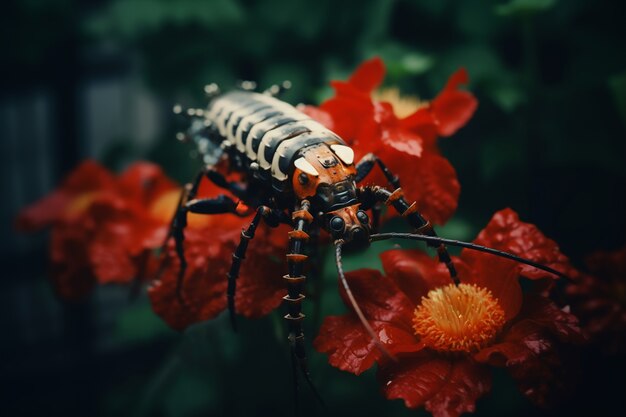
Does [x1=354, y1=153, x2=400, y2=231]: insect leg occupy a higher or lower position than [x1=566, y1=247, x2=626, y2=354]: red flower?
higher

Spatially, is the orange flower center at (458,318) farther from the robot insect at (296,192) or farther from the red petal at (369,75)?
the red petal at (369,75)

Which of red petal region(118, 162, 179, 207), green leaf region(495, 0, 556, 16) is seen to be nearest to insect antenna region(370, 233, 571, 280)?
green leaf region(495, 0, 556, 16)

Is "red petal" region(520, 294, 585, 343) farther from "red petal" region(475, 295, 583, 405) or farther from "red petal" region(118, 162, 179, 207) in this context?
"red petal" region(118, 162, 179, 207)

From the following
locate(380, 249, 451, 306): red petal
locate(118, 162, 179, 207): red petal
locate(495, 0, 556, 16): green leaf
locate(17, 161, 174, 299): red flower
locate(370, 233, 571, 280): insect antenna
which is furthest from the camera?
locate(118, 162, 179, 207): red petal

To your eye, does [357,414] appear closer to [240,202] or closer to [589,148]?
[240,202]

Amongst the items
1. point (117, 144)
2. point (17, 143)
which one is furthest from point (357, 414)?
point (17, 143)

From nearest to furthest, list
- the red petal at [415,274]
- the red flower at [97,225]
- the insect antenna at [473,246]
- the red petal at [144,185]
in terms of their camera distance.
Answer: the insect antenna at [473,246]
the red petal at [415,274]
the red flower at [97,225]
the red petal at [144,185]

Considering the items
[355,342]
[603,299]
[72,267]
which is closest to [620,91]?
[603,299]

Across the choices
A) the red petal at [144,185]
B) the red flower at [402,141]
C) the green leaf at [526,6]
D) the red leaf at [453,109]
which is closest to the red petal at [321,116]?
the red flower at [402,141]
